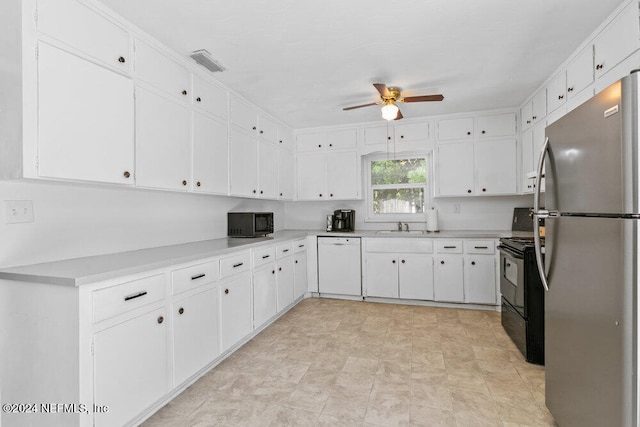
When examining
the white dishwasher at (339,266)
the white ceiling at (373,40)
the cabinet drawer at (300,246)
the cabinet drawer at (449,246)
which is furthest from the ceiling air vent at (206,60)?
the cabinet drawer at (449,246)

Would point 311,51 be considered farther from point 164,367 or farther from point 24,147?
point 164,367

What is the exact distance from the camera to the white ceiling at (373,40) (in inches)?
77.1

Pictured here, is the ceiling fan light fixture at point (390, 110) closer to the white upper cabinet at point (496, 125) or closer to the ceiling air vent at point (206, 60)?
the ceiling air vent at point (206, 60)

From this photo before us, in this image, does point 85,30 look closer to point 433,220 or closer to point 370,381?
point 370,381

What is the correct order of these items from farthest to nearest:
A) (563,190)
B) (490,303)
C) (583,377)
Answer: (490,303)
(563,190)
(583,377)

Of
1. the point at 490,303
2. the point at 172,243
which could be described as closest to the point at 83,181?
the point at 172,243

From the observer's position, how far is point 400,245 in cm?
408

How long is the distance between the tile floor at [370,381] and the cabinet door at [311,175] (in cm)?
193

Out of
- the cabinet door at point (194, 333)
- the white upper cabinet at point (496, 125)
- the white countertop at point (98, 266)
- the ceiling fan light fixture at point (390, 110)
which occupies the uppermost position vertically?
the white upper cabinet at point (496, 125)

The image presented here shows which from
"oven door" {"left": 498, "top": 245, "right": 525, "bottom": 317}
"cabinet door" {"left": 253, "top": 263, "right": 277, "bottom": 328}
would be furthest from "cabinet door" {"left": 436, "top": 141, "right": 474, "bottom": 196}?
"cabinet door" {"left": 253, "top": 263, "right": 277, "bottom": 328}

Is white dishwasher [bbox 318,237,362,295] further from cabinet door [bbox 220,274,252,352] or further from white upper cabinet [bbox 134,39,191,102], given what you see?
white upper cabinet [bbox 134,39,191,102]

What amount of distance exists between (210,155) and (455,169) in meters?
2.96

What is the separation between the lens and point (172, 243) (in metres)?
2.90

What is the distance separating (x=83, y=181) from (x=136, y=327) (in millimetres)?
863
